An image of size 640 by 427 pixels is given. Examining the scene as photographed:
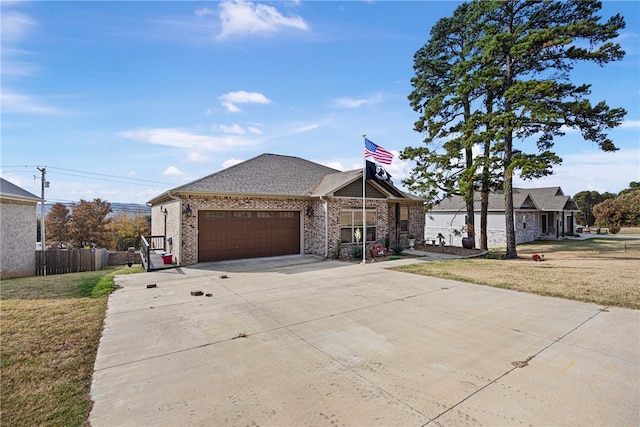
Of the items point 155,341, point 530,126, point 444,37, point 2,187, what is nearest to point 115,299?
point 155,341

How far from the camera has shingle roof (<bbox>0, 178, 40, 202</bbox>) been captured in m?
12.8

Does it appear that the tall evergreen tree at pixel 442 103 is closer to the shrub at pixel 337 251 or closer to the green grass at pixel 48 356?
the shrub at pixel 337 251

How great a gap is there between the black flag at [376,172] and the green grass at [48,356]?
36.2ft

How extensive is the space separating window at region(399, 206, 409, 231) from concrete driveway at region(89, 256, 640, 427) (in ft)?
35.9

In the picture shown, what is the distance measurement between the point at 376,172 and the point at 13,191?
659 inches

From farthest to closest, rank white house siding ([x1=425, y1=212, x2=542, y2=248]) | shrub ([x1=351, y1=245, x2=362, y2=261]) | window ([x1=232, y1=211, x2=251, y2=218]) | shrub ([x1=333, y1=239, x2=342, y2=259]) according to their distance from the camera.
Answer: white house siding ([x1=425, y1=212, x2=542, y2=248]) < shrub ([x1=333, y1=239, x2=342, y2=259]) < shrub ([x1=351, y1=245, x2=362, y2=261]) < window ([x1=232, y1=211, x2=251, y2=218])

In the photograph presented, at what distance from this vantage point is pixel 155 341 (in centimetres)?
485

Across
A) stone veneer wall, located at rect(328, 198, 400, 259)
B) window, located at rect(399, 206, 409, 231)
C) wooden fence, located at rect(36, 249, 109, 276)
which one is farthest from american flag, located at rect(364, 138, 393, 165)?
wooden fence, located at rect(36, 249, 109, 276)

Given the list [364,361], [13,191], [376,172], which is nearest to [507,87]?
[376,172]

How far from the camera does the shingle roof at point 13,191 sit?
1280 cm

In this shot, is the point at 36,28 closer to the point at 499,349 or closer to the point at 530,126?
the point at 499,349

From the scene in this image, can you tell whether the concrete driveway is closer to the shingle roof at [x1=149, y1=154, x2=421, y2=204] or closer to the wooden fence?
the shingle roof at [x1=149, y1=154, x2=421, y2=204]

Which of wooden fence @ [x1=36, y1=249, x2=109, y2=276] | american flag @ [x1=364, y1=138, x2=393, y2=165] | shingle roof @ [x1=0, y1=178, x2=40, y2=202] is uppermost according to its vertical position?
american flag @ [x1=364, y1=138, x2=393, y2=165]

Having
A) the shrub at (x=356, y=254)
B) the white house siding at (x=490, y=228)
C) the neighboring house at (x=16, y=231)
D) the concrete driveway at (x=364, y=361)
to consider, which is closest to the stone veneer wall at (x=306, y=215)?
the shrub at (x=356, y=254)
